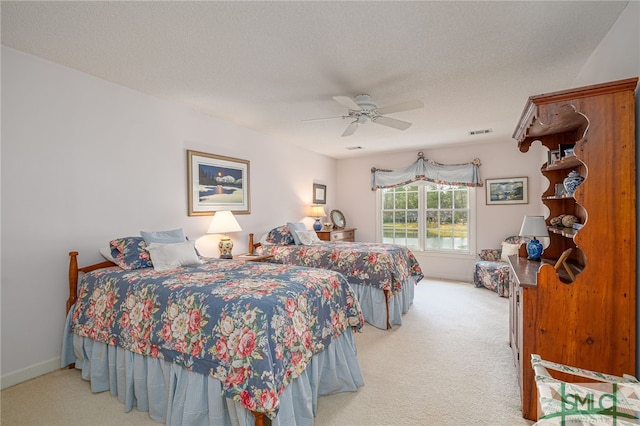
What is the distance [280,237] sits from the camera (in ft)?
15.3

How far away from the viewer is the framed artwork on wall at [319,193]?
20.7 ft

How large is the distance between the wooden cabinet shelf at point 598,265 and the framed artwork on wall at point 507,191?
3990mm

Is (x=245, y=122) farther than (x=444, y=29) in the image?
Yes

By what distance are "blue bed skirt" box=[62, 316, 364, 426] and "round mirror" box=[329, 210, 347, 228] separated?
4445mm

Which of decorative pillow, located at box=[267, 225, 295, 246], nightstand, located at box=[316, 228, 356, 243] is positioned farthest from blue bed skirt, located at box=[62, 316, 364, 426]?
nightstand, located at box=[316, 228, 356, 243]

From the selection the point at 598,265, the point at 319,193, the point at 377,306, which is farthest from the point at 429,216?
the point at 598,265

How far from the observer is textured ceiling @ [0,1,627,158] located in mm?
1924

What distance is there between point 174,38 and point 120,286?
1.84m

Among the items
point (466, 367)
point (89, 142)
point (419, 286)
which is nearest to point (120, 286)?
point (89, 142)

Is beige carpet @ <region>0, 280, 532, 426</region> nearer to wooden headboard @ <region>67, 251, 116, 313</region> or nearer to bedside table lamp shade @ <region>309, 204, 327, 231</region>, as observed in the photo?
wooden headboard @ <region>67, 251, 116, 313</region>

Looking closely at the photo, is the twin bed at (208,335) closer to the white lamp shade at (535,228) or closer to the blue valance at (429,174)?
the white lamp shade at (535,228)

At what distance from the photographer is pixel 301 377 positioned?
1.93m

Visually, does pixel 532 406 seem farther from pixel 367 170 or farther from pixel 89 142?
pixel 367 170

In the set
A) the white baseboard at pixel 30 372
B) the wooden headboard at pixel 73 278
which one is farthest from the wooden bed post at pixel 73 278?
the white baseboard at pixel 30 372
